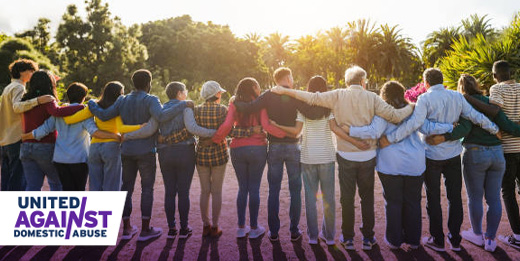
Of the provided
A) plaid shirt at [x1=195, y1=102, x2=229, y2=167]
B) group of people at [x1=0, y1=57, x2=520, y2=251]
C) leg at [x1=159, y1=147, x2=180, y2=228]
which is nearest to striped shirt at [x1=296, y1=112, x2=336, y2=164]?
group of people at [x1=0, y1=57, x2=520, y2=251]

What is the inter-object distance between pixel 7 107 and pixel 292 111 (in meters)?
3.79

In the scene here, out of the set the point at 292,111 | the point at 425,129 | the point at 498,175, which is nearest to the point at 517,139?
the point at 498,175

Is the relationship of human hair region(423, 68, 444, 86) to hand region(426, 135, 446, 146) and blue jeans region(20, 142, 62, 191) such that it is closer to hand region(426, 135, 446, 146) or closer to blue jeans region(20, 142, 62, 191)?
hand region(426, 135, 446, 146)

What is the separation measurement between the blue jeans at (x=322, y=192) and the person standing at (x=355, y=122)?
0.14 metres

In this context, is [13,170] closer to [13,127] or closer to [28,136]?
[13,127]

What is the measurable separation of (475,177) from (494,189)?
262mm

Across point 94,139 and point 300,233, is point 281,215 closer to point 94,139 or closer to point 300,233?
point 300,233

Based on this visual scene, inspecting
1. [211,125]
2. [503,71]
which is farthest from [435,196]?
[211,125]

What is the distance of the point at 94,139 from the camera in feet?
13.5

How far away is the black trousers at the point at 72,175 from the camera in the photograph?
4.14 metres

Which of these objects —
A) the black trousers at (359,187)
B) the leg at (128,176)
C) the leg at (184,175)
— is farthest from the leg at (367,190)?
the leg at (128,176)

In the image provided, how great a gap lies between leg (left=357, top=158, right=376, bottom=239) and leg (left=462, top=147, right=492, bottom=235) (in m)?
1.13

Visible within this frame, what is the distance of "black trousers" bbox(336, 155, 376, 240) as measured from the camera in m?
3.81

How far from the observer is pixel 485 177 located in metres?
3.96
